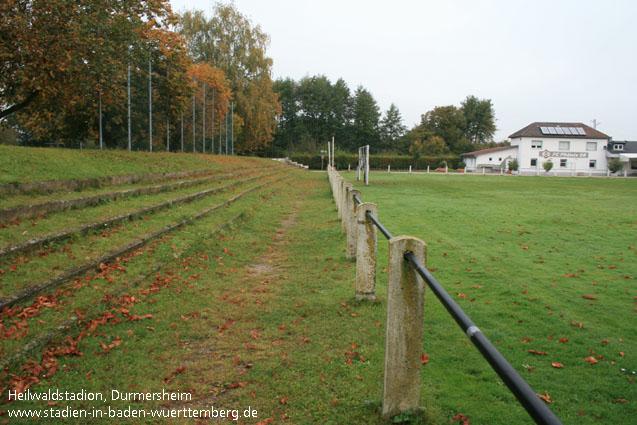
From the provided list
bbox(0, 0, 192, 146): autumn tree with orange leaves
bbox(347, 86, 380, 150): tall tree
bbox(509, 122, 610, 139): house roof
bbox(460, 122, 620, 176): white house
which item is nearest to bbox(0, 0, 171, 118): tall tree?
bbox(0, 0, 192, 146): autumn tree with orange leaves

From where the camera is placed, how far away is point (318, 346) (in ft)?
12.7

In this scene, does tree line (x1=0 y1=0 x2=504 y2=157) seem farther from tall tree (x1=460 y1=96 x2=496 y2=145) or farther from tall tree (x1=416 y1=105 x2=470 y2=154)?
tall tree (x1=460 y1=96 x2=496 y2=145)

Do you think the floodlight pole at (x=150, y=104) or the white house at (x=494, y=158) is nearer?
the floodlight pole at (x=150, y=104)

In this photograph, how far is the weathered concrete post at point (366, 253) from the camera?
16.1 ft

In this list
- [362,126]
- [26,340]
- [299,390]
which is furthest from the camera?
[362,126]

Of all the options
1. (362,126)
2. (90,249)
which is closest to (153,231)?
(90,249)

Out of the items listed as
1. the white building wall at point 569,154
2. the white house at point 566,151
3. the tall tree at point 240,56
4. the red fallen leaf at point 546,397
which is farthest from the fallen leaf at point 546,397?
the white building wall at point 569,154

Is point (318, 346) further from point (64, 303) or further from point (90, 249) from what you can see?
point (90, 249)

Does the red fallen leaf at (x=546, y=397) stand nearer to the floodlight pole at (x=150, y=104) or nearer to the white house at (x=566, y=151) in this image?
the floodlight pole at (x=150, y=104)

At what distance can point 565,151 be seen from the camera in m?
61.2

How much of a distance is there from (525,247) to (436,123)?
84946mm

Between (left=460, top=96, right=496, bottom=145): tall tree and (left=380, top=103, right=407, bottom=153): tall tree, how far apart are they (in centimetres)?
1450

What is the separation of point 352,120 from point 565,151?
42628mm

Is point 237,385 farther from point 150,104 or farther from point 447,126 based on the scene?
point 447,126
